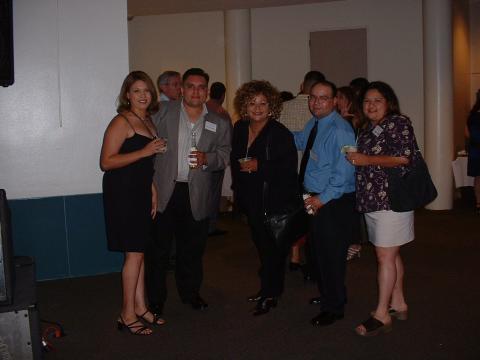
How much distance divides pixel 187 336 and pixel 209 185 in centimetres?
96

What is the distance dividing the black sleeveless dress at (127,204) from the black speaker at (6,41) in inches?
46.8

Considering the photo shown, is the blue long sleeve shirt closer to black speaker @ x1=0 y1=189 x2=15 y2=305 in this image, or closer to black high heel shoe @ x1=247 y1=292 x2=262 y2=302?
black high heel shoe @ x1=247 y1=292 x2=262 y2=302

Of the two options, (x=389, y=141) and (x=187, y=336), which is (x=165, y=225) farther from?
(x=389, y=141)

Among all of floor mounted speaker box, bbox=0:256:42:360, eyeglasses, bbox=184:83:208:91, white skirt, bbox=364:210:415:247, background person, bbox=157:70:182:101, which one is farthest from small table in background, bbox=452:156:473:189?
floor mounted speaker box, bbox=0:256:42:360

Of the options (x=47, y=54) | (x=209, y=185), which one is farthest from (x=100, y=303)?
(x=47, y=54)

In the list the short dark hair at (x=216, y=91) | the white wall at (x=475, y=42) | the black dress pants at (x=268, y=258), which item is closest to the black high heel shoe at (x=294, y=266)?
the black dress pants at (x=268, y=258)

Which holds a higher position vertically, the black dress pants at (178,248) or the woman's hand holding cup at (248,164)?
the woman's hand holding cup at (248,164)

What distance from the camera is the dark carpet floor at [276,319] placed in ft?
11.0

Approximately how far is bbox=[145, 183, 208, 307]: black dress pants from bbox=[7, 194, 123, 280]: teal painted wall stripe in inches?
44.2

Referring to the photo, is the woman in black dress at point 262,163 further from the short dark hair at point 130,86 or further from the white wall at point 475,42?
the white wall at point 475,42

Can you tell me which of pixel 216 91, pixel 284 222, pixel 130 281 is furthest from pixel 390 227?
pixel 216 91

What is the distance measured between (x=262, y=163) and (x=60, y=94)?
202 cm

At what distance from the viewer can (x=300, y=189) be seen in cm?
392

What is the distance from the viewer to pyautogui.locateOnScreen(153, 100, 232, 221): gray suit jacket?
381 cm
